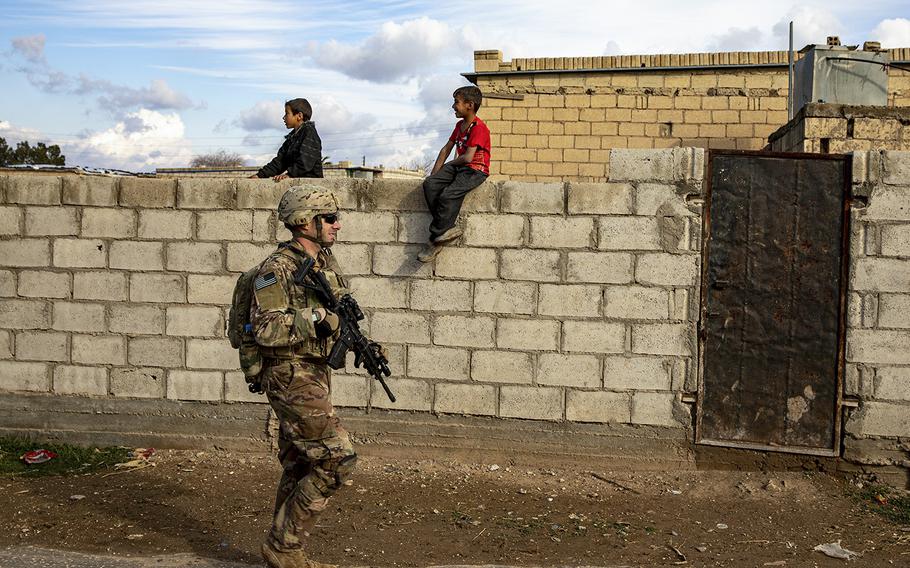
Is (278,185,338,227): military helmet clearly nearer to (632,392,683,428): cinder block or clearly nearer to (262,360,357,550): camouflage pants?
(262,360,357,550): camouflage pants

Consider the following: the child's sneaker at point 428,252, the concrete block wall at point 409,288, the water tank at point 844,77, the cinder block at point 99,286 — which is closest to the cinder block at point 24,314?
the concrete block wall at point 409,288

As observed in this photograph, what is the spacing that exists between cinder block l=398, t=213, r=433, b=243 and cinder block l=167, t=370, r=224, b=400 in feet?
5.61

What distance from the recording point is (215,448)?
6.79m

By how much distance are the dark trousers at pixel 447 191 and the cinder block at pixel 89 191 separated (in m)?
2.36

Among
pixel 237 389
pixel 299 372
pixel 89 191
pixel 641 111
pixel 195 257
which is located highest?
pixel 641 111

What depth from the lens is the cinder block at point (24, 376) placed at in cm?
690

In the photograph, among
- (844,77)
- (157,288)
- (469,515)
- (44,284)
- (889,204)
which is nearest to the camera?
(469,515)

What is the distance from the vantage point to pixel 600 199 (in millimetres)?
6285

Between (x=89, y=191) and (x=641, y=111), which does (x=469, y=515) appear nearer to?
(x=89, y=191)

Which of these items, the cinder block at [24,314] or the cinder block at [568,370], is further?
the cinder block at [24,314]

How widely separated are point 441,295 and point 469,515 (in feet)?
5.29

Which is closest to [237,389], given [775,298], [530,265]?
[530,265]

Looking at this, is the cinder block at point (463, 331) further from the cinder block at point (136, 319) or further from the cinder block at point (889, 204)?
the cinder block at point (889, 204)

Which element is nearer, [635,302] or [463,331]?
[635,302]
